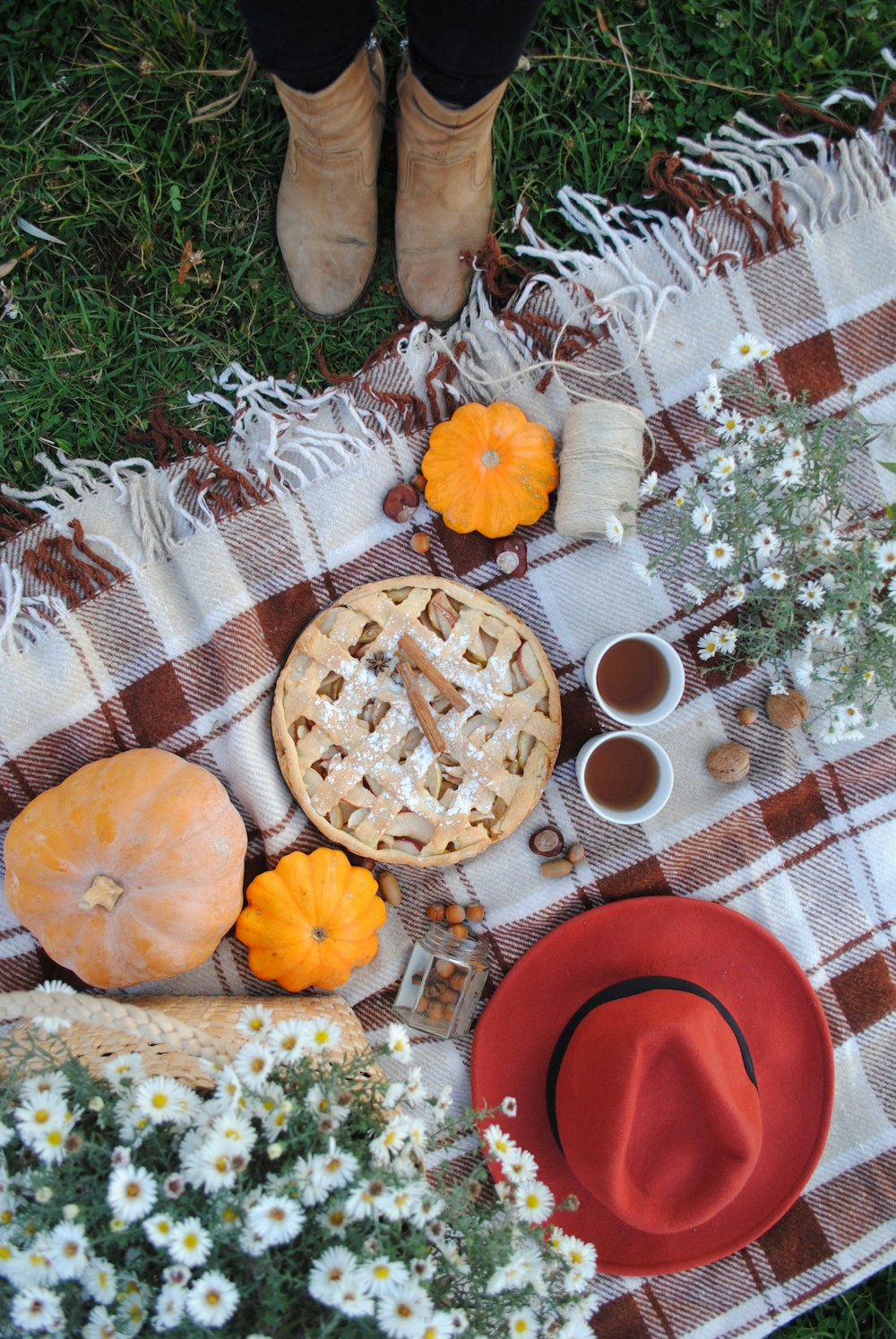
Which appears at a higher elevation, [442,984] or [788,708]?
[788,708]

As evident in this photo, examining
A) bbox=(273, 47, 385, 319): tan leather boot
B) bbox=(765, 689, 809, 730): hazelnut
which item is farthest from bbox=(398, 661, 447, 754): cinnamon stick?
bbox=(273, 47, 385, 319): tan leather boot

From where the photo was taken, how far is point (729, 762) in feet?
4.88

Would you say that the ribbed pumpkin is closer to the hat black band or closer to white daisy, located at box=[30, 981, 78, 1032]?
white daisy, located at box=[30, 981, 78, 1032]

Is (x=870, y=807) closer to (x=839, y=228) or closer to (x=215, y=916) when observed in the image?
(x=839, y=228)

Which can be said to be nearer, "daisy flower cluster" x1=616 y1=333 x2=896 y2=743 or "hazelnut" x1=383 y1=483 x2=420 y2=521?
"daisy flower cluster" x1=616 y1=333 x2=896 y2=743

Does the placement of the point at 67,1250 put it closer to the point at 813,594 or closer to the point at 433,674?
the point at 433,674

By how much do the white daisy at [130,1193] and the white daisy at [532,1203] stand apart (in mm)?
390

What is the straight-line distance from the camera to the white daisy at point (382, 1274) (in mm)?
890

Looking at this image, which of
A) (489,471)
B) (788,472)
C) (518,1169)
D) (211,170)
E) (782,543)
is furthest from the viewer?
(211,170)

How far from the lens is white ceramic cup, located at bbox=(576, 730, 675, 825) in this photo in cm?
142

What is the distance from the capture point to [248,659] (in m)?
1.47

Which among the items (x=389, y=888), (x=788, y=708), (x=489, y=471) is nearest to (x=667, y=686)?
(x=788, y=708)

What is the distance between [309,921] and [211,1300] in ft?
1.87

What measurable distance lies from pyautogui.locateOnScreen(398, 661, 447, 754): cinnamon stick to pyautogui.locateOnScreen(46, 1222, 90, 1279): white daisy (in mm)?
740
